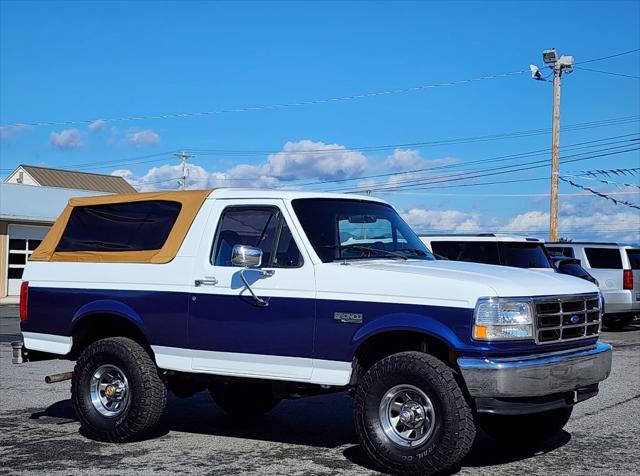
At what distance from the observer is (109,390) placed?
8031mm

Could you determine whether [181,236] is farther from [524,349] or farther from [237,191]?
[524,349]

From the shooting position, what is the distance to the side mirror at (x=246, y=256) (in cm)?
698

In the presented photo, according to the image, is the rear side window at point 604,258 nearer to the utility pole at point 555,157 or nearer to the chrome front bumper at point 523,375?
the utility pole at point 555,157

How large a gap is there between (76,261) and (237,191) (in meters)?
1.78

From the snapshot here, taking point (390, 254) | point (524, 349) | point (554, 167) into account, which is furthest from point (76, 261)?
point (554, 167)

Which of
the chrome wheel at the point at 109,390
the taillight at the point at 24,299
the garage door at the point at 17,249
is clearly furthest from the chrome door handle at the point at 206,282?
the garage door at the point at 17,249

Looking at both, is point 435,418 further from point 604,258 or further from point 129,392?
point 604,258

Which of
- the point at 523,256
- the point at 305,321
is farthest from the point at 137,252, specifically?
the point at 523,256

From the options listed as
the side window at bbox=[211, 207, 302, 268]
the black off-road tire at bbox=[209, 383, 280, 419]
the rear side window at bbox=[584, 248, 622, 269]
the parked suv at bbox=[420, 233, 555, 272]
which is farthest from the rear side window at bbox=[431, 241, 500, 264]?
the side window at bbox=[211, 207, 302, 268]

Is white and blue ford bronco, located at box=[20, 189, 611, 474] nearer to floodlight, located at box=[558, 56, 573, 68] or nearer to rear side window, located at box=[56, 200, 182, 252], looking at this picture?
rear side window, located at box=[56, 200, 182, 252]

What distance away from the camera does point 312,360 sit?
22.8ft

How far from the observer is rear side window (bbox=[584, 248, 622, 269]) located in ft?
69.7

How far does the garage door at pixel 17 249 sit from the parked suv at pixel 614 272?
26170 mm

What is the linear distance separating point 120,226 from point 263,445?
2.48 metres
